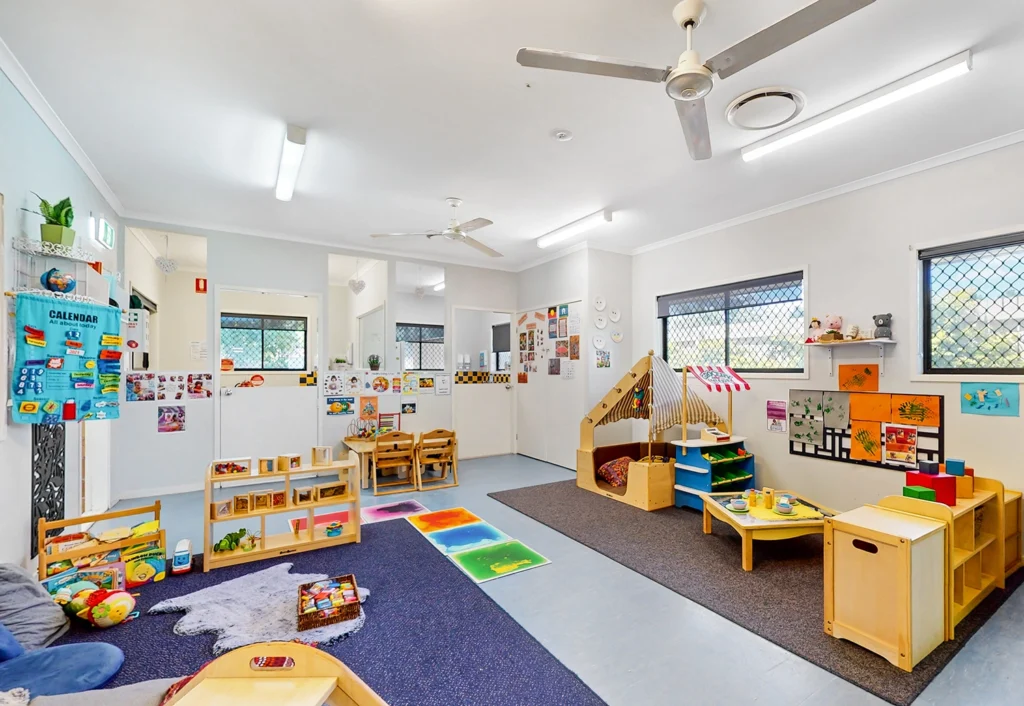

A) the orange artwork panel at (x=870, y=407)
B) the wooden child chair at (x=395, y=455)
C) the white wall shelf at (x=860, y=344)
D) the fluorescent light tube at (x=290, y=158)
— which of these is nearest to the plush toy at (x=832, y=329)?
the white wall shelf at (x=860, y=344)

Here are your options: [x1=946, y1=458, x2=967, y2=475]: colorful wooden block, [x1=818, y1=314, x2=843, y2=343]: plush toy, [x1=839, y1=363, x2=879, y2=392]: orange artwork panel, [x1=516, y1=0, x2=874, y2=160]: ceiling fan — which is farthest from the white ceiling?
[x1=946, y1=458, x2=967, y2=475]: colorful wooden block

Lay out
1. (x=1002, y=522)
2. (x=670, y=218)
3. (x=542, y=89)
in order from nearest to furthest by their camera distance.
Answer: (x=542, y=89)
(x=1002, y=522)
(x=670, y=218)

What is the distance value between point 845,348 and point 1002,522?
156 cm

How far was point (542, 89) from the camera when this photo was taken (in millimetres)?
2535

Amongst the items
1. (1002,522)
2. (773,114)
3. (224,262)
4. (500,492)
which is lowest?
(500,492)

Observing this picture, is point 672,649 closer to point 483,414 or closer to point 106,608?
point 106,608

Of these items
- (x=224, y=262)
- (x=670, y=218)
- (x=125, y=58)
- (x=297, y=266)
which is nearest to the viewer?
(x=125, y=58)

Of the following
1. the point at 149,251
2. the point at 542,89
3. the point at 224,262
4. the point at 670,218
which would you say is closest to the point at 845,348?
the point at 670,218

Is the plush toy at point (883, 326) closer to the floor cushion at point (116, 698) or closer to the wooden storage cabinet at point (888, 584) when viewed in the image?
the wooden storage cabinet at point (888, 584)

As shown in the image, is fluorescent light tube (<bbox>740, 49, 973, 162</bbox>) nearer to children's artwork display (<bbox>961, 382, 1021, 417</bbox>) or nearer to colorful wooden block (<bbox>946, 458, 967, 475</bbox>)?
children's artwork display (<bbox>961, 382, 1021, 417</bbox>)

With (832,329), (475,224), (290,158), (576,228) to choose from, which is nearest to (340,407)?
(475,224)

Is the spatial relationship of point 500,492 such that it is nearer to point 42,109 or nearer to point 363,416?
point 363,416

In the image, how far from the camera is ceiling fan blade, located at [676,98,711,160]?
2070 millimetres

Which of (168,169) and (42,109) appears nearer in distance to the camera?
(42,109)
